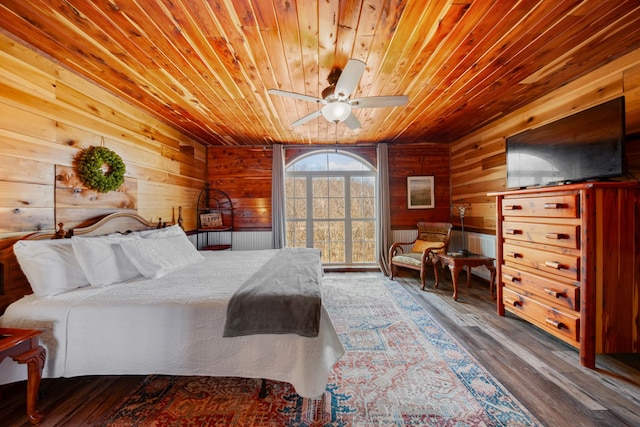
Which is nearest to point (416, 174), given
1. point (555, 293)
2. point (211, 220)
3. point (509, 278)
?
point (509, 278)

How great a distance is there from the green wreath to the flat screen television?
14.6ft

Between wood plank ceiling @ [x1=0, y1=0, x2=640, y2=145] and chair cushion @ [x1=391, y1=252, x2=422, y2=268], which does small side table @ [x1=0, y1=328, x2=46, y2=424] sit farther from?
chair cushion @ [x1=391, y1=252, x2=422, y2=268]

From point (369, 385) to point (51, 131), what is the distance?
334 cm

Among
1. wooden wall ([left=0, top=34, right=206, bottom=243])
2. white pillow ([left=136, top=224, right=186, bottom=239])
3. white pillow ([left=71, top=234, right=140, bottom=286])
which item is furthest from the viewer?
white pillow ([left=136, top=224, right=186, bottom=239])

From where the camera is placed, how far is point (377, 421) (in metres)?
1.49

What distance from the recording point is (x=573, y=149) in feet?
7.32

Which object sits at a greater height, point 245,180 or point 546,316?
point 245,180

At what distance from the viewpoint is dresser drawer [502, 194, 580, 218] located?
199cm

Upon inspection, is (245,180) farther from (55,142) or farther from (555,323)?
(555,323)

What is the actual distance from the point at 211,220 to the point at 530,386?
4.65 metres

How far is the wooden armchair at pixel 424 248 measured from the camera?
3.87 meters

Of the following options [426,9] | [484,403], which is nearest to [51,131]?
[426,9]

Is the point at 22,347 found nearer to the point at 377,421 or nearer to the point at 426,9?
the point at 377,421

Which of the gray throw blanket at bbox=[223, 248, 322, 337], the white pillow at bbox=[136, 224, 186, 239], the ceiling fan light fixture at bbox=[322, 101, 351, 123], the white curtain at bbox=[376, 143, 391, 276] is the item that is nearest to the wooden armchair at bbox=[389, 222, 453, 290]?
the white curtain at bbox=[376, 143, 391, 276]
